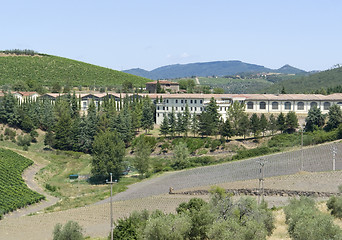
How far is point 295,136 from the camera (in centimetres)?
7706

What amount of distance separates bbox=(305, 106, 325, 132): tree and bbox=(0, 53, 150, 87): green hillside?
69866 mm

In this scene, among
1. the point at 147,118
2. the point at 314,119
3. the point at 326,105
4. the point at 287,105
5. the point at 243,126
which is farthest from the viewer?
the point at 287,105

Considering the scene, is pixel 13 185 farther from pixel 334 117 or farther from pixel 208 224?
pixel 334 117

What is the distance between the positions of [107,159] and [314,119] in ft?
120

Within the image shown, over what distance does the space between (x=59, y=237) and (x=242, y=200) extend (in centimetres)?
1350

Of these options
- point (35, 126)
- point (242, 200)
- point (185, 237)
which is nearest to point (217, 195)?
point (242, 200)

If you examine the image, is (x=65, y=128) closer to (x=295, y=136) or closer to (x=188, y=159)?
(x=188, y=159)

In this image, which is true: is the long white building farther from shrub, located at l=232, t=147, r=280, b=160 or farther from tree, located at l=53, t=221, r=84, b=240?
tree, located at l=53, t=221, r=84, b=240

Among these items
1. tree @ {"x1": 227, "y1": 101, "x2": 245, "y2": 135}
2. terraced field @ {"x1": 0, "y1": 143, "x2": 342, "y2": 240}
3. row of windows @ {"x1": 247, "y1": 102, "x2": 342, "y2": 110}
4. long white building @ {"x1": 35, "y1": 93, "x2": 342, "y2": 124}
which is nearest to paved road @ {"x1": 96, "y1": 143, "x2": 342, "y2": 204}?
terraced field @ {"x1": 0, "y1": 143, "x2": 342, "y2": 240}

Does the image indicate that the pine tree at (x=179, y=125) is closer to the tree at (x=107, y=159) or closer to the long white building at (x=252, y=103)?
the long white building at (x=252, y=103)

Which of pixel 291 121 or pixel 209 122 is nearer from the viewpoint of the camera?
pixel 209 122

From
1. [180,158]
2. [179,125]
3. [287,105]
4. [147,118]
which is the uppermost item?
[287,105]

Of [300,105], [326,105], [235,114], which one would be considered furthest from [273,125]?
[326,105]

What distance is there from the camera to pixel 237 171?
62.2 meters
